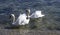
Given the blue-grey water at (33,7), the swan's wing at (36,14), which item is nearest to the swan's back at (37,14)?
the swan's wing at (36,14)

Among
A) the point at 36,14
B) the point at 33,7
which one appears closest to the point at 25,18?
the point at 36,14

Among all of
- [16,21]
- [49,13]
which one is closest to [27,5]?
[49,13]

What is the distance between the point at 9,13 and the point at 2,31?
169cm

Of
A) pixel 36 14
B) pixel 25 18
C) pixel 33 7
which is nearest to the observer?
pixel 25 18

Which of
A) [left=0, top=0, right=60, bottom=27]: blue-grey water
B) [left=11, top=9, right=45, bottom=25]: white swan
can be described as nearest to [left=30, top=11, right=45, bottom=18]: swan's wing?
[left=11, top=9, right=45, bottom=25]: white swan

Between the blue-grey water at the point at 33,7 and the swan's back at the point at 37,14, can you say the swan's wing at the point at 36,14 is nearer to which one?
the swan's back at the point at 37,14

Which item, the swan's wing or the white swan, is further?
the swan's wing

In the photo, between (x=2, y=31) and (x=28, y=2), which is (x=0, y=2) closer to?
(x=28, y=2)

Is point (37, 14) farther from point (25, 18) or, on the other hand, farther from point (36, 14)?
point (25, 18)

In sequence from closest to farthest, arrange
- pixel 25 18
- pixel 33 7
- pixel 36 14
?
pixel 25 18 < pixel 36 14 < pixel 33 7

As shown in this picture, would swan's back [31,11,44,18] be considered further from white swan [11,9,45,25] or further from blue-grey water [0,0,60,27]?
blue-grey water [0,0,60,27]

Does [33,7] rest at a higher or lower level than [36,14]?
higher

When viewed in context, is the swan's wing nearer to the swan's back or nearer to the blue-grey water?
the swan's back

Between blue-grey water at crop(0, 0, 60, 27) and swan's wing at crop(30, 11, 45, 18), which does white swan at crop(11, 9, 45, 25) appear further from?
blue-grey water at crop(0, 0, 60, 27)
